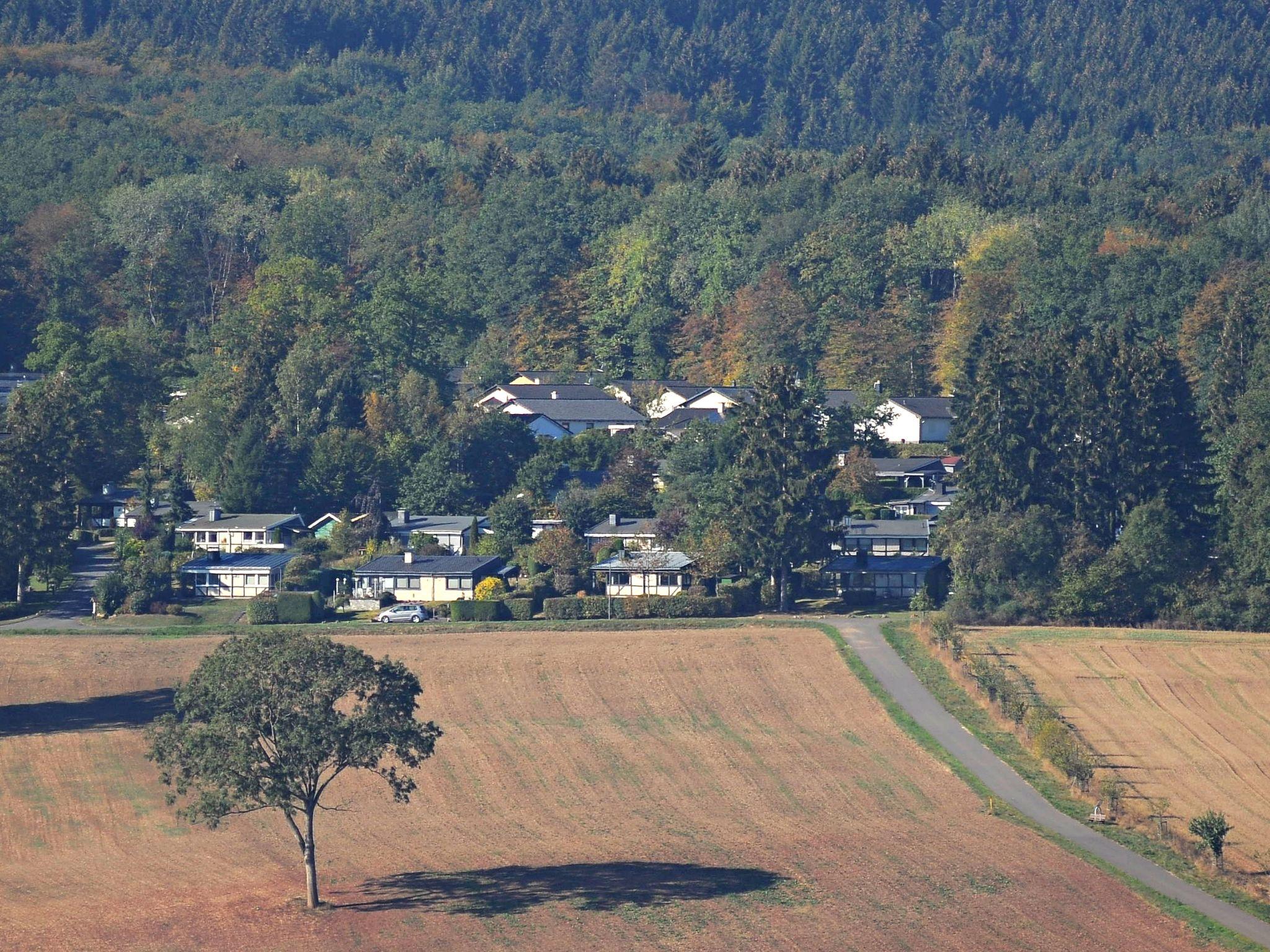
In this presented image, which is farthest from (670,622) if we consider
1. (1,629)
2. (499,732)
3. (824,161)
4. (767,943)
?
(824,161)

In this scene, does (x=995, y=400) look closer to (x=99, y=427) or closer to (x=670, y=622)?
(x=670, y=622)

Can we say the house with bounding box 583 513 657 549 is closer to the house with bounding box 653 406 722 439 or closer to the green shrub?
the house with bounding box 653 406 722 439

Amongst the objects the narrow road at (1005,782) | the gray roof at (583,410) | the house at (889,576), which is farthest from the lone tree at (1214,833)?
the gray roof at (583,410)

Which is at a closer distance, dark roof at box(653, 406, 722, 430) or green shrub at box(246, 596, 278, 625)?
green shrub at box(246, 596, 278, 625)

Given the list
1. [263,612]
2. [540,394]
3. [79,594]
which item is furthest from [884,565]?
[540,394]

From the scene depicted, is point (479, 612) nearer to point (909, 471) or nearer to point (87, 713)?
point (87, 713)

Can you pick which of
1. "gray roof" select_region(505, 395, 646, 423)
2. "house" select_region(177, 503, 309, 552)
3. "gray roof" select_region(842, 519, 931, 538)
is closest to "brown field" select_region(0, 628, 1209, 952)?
"gray roof" select_region(842, 519, 931, 538)
